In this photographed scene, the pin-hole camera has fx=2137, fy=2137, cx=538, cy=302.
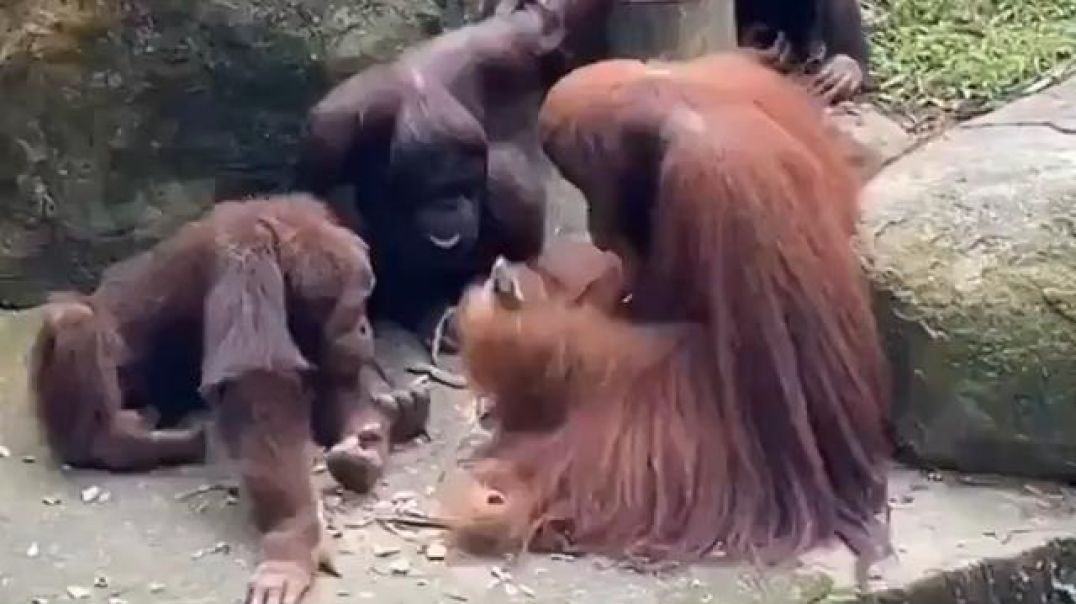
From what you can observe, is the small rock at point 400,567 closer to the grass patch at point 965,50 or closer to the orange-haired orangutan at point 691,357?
the orange-haired orangutan at point 691,357

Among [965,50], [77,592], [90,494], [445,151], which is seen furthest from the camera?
[965,50]

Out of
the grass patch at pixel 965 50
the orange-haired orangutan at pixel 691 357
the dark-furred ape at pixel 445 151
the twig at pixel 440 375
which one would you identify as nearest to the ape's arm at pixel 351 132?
the dark-furred ape at pixel 445 151

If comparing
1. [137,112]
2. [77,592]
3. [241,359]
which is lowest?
[77,592]

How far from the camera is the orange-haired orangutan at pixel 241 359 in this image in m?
2.12

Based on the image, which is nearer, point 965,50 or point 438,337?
point 438,337

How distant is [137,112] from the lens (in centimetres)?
276

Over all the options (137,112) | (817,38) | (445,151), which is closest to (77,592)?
(445,151)

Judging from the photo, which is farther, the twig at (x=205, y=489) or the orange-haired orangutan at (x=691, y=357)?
Answer: the twig at (x=205, y=489)

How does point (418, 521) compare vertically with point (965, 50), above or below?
below

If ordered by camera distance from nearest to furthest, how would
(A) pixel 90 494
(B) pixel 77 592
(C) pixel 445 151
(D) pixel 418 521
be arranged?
(B) pixel 77 592 → (D) pixel 418 521 → (A) pixel 90 494 → (C) pixel 445 151

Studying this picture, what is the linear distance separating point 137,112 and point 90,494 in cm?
68

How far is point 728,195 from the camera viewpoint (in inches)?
80.5

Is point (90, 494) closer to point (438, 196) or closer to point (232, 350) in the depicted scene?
point (232, 350)

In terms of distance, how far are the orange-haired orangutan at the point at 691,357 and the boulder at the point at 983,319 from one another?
0.16ft
